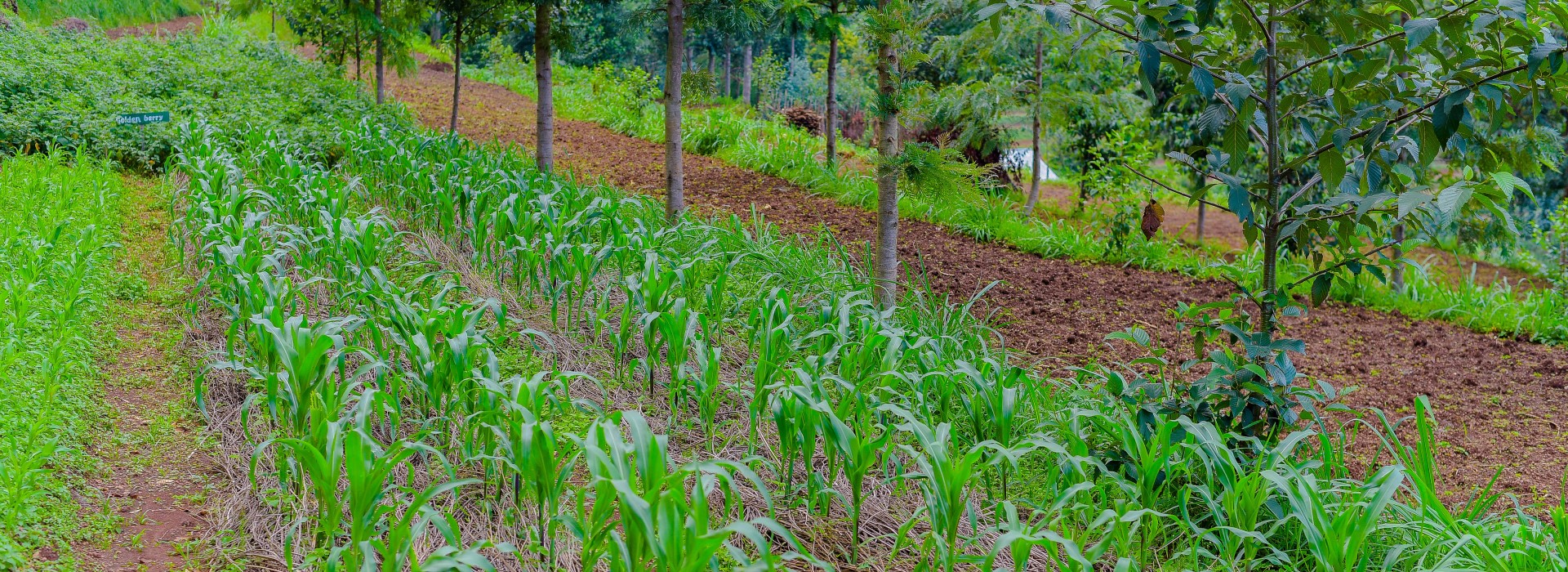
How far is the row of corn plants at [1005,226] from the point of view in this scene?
19.2ft

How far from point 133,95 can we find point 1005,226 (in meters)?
6.80

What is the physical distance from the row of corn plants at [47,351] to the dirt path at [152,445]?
0.07 metres

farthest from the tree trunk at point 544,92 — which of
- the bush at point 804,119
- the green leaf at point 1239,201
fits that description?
the bush at point 804,119

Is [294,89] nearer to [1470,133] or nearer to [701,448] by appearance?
[701,448]

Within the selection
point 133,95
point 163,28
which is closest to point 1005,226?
point 133,95

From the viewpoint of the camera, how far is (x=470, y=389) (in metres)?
2.86

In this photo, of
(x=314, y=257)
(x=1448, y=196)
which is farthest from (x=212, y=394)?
(x=1448, y=196)

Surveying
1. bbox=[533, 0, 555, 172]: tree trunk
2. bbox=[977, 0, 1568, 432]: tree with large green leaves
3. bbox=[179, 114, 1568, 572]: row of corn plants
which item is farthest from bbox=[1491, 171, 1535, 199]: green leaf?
bbox=[533, 0, 555, 172]: tree trunk

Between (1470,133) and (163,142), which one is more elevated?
(1470,133)

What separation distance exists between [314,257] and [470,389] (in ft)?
5.65

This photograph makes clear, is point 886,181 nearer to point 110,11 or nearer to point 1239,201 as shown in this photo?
point 1239,201

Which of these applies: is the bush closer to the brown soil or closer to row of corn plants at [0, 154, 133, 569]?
the brown soil

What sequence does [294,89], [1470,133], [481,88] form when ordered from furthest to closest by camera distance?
[481,88] → [294,89] → [1470,133]

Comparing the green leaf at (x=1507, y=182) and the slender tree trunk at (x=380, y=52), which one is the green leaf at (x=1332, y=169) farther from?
the slender tree trunk at (x=380, y=52)
